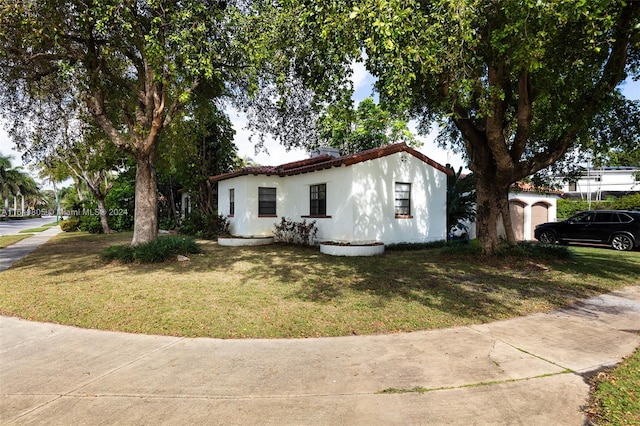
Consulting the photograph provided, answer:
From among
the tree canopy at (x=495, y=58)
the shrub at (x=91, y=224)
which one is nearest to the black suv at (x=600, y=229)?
the tree canopy at (x=495, y=58)

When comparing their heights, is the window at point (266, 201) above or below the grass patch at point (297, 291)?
above

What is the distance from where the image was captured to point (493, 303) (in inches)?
250

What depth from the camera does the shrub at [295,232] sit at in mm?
14557

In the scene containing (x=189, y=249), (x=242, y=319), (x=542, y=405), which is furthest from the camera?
(x=189, y=249)

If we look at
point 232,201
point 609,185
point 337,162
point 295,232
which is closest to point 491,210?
point 337,162

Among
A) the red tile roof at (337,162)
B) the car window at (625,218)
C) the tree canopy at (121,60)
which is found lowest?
the car window at (625,218)

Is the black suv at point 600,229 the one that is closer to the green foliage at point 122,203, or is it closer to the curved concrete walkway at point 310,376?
the curved concrete walkway at point 310,376

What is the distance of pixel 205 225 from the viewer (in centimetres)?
1916

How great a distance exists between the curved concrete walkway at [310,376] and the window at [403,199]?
906 cm

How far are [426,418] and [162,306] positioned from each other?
4762mm

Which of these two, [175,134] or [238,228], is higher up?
[175,134]

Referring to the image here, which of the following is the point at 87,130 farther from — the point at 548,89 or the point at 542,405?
the point at 542,405

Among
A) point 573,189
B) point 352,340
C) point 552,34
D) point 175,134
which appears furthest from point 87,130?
point 573,189

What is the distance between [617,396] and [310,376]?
2813 mm
